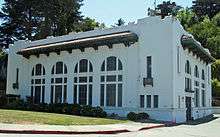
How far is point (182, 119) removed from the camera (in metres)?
34.8

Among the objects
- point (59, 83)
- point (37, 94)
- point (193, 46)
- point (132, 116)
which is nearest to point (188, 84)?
point (193, 46)

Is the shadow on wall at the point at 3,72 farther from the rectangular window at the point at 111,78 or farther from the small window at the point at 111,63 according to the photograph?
the rectangular window at the point at 111,78

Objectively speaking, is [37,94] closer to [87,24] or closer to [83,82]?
[83,82]

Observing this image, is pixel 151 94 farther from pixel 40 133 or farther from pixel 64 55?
pixel 40 133

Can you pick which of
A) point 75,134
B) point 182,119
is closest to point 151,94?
point 182,119

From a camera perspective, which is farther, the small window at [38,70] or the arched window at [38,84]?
the small window at [38,70]

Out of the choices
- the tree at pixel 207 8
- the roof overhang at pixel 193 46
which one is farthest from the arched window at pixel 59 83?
the tree at pixel 207 8

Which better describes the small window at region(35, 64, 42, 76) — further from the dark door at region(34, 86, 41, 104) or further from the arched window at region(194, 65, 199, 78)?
the arched window at region(194, 65, 199, 78)

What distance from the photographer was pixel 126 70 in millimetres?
35781

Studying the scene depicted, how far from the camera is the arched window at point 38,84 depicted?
43031mm

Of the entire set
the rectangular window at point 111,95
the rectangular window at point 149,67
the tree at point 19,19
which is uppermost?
the tree at point 19,19

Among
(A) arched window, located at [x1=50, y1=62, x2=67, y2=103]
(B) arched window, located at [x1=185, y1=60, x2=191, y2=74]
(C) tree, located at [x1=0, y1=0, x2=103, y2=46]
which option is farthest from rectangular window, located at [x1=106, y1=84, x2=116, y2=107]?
(C) tree, located at [x1=0, y1=0, x2=103, y2=46]

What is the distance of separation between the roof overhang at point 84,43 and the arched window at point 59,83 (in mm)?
1787

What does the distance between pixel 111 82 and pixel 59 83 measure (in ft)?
22.9
